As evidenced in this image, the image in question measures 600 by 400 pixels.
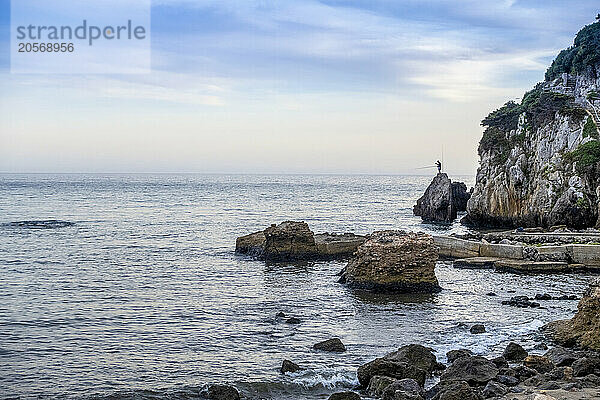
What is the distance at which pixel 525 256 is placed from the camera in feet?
129

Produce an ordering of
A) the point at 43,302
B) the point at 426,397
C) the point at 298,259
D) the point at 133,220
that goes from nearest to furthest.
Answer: the point at 426,397 → the point at 43,302 → the point at 298,259 → the point at 133,220

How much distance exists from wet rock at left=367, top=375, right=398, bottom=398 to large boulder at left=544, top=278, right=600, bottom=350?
22.0ft

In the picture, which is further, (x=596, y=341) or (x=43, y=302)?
(x=43, y=302)

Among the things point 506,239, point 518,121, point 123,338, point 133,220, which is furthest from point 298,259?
point 518,121

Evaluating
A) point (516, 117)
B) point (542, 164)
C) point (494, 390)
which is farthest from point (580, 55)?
point (494, 390)

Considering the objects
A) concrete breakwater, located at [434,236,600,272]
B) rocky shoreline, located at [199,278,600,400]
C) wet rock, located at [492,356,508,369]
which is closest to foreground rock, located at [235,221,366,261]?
concrete breakwater, located at [434,236,600,272]

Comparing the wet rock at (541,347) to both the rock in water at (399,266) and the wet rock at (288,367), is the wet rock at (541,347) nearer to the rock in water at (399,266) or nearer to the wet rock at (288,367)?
the wet rock at (288,367)

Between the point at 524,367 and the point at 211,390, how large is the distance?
26.2ft

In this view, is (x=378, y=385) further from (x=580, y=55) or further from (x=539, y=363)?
(x=580, y=55)

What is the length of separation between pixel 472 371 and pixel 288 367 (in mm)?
5001

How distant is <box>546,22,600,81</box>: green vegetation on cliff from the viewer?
→ 85925 millimetres

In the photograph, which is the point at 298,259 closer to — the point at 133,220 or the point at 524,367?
the point at 524,367

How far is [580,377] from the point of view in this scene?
16234 millimetres

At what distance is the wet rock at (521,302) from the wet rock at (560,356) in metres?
8.17
